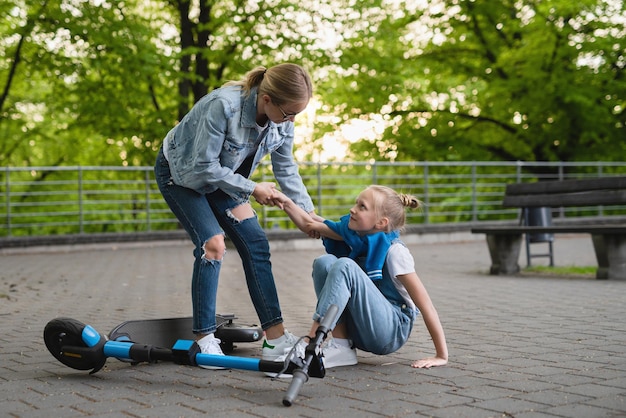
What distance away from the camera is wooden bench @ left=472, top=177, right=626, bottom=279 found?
880cm

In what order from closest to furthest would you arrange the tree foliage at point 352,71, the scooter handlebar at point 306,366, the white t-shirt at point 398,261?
the scooter handlebar at point 306,366, the white t-shirt at point 398,261, the tree foliage at point 352,71

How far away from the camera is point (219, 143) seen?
4.10 metres

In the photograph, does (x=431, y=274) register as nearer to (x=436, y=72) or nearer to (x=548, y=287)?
(x=548, y=287)

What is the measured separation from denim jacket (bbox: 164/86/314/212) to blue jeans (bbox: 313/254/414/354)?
593 mm

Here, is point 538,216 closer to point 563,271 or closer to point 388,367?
point 563,271

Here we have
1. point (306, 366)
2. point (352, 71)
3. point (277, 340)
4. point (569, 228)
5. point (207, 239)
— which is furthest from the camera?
point (352, 71)

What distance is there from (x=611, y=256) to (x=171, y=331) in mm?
5778

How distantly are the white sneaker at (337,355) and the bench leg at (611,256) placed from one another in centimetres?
539

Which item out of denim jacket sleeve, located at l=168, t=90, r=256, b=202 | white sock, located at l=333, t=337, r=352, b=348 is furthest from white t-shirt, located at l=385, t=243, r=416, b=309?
denim jacket sleeve, located at l=168, t=90, r=256, b=202

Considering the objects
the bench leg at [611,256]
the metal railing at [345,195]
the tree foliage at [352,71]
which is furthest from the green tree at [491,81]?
the bench leg at [611,256]

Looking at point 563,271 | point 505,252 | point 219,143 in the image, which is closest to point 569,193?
point 563,271

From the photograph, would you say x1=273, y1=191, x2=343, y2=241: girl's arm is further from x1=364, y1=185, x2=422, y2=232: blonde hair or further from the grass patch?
the grass patch

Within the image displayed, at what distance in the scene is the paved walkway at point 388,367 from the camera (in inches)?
132

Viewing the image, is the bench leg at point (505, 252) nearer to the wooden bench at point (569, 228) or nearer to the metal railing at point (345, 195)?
the wooden bench at point (569, 228)
